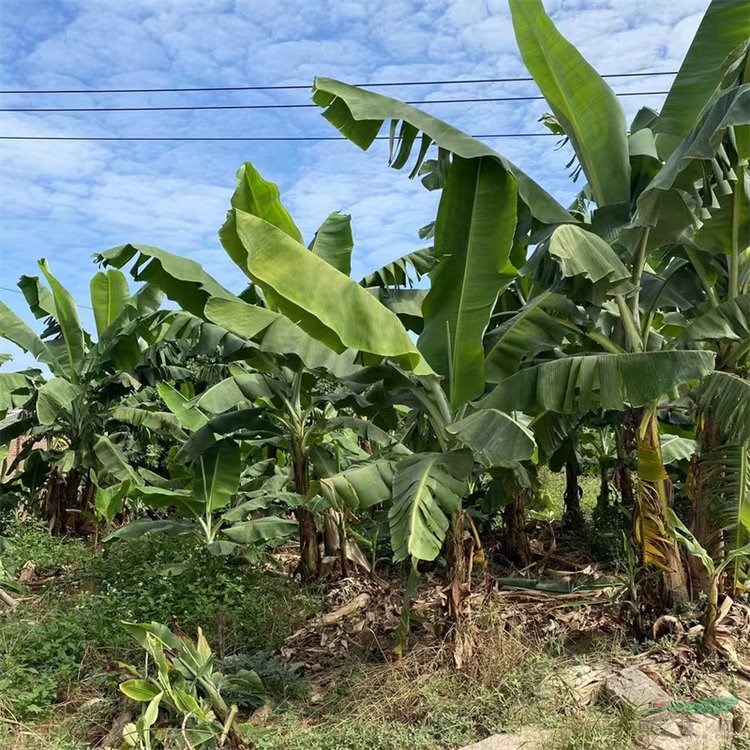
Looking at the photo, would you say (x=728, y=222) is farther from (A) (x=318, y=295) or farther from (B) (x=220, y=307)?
(B) (x=220, y=307)

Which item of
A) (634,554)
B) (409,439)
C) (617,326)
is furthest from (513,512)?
(617,326)

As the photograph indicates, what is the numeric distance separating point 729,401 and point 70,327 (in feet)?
24.5

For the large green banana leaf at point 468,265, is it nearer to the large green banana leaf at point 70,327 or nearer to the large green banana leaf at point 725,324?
the large green banana leaf at point 725,324

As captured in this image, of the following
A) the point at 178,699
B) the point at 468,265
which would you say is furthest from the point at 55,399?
the point at 468,265

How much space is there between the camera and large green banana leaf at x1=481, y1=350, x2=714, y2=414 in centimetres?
405

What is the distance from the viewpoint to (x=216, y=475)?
6629mm

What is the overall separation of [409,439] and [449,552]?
62.5 inches

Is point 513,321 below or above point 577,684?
above

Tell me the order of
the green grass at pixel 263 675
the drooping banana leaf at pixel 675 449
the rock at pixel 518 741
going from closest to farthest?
the rock at pixel 518 741 → the green grass at pixel 263 675 → the drooping banana leaf at pixel 675 449

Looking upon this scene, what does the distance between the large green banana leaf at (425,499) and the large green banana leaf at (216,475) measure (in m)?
2.62

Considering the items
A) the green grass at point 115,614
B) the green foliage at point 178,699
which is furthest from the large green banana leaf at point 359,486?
the green grass at point 115,614

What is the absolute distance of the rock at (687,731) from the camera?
370cm

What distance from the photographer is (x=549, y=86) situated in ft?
15.9

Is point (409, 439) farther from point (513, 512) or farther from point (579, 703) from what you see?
point (579, 703)
